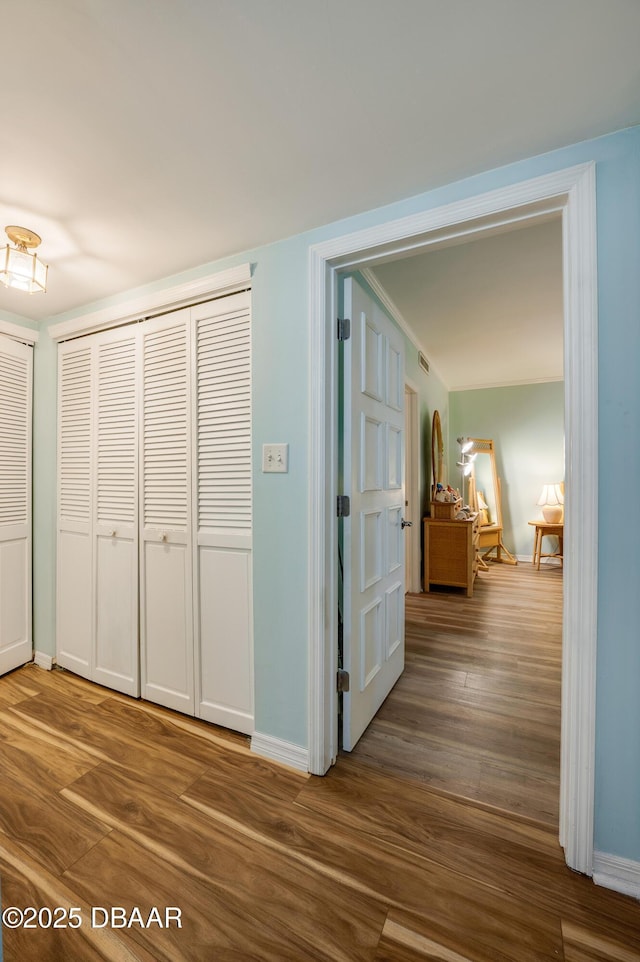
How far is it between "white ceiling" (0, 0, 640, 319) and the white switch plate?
90 cm

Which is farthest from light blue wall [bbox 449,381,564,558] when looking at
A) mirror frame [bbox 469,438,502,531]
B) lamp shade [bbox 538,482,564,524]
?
lamp shade [bbox 538,482,564,524]

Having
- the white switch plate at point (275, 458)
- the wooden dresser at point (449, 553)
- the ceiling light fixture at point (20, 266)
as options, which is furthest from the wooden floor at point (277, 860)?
the wooden dresser at point (449, 553)

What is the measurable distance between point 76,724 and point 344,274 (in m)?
2.46

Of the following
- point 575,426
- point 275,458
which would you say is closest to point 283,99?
point 275,458

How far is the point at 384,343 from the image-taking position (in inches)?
81.4

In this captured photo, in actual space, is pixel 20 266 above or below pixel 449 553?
above

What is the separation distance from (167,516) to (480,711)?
6.23ft

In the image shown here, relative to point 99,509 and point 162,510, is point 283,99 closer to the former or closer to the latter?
point 162,510

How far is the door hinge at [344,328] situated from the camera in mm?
1675

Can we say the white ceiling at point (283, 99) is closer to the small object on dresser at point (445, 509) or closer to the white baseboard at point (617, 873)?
the white baseboard at point (617, 873)

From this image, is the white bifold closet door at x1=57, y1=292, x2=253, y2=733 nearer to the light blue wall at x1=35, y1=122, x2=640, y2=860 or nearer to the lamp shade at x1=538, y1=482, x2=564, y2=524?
the light blue wall at x1=35, y1=122, x2=640, y2=860

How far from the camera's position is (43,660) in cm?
252

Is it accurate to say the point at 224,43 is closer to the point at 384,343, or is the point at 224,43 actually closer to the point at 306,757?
the point at 384,343

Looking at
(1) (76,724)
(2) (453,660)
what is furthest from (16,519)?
(2) (453,660)
